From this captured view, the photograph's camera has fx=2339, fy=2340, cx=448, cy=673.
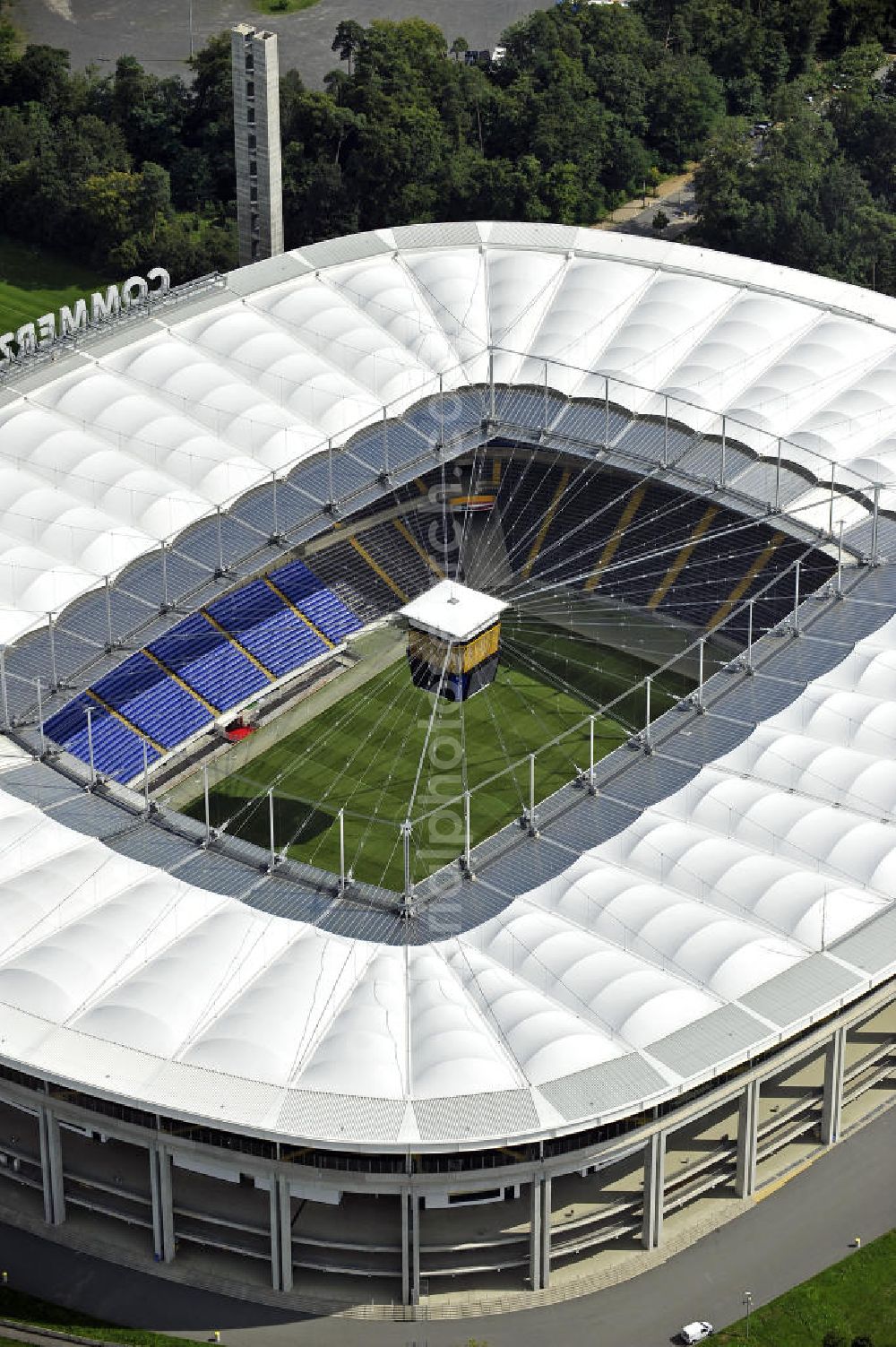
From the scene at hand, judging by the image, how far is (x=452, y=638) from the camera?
10525 cm

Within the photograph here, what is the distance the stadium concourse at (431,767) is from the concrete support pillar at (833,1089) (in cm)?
20

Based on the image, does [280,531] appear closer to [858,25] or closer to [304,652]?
[304,652]

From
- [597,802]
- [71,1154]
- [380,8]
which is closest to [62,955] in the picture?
[71,1154]

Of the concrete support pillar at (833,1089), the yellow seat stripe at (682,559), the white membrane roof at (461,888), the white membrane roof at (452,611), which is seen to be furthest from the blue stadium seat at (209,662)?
the concrete support pillar at (833,1089)

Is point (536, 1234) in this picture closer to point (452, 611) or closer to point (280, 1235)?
point (280, 1235)

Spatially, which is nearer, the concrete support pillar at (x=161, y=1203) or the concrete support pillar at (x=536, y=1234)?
the concrete support pillar at (x=536, y=1234)

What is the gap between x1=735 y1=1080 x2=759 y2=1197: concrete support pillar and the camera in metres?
86.8

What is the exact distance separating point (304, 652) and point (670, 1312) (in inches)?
1662

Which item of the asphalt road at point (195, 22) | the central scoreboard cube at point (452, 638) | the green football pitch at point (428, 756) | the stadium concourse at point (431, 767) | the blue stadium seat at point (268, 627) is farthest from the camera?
the asphalt road at point (195, 22)

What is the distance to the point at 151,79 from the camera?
17250 centimetres

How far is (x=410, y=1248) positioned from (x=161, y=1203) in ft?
30.6

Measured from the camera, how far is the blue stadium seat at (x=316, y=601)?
11719 cm

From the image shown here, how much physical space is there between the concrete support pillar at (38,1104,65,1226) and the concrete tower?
61.8 metres

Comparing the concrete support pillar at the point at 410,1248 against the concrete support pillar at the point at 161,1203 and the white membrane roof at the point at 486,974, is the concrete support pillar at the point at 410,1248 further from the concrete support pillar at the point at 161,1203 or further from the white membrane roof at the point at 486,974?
the concrete support pillar at the point at 161,1203
